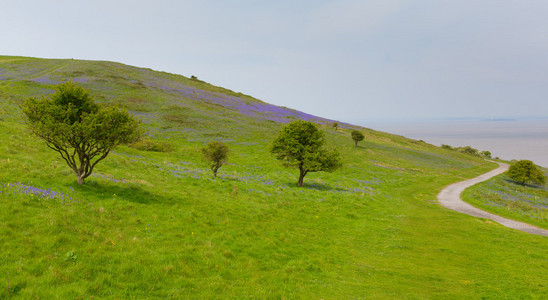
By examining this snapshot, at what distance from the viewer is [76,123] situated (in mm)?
16672

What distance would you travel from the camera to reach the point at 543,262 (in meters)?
17.2

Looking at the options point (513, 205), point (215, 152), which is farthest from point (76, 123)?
point (513, 205)

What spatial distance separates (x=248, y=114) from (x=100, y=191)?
81243 mm

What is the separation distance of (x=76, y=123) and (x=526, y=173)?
9350 cm

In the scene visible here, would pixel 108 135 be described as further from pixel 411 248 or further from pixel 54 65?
pixel 54 65

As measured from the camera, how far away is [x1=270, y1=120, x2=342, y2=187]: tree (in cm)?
3550

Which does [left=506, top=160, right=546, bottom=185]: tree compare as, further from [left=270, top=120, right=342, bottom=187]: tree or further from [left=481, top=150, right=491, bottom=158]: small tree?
[left=481, top=150, right=491, bottom=158]: small tree

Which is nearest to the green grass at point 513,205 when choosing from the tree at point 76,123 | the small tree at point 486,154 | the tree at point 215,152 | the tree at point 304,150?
the tree at point 304,150

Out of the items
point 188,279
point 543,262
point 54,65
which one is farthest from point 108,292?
point 54,65

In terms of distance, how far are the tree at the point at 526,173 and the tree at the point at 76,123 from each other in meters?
89.5

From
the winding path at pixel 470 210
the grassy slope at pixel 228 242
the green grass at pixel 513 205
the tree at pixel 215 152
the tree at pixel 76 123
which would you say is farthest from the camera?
the tree at pixel 215 152

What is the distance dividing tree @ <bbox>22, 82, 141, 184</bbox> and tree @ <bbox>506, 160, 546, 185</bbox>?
8947 cm

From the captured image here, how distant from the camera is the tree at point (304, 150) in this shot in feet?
116

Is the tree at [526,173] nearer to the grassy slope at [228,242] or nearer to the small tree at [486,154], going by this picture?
the grassy slope at [228,242]
